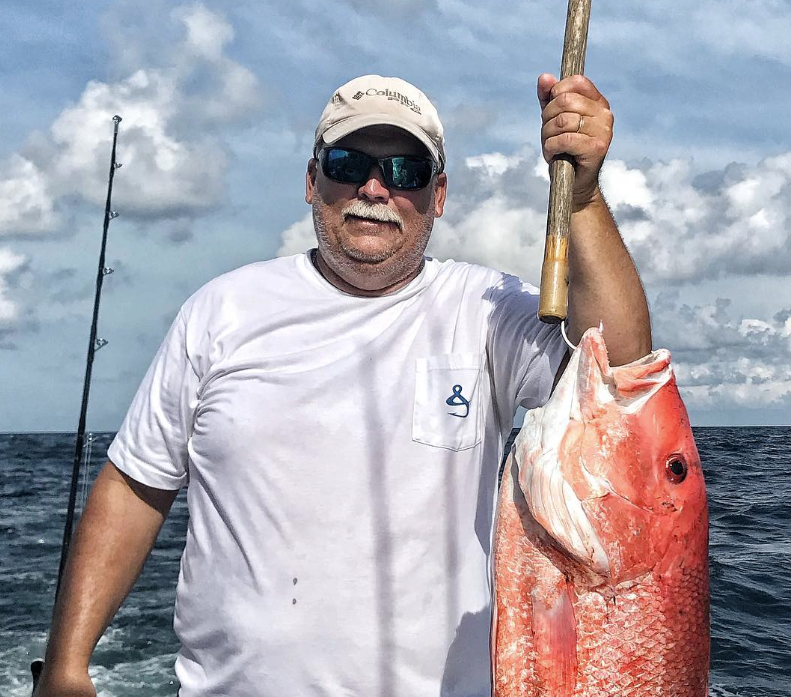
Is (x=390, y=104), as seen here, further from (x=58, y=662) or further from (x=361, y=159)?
(x=58, y=662)

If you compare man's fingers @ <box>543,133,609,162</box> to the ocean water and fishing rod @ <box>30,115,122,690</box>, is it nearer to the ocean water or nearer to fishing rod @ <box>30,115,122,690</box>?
fishing rod @ <box>30,115,122,690</box>

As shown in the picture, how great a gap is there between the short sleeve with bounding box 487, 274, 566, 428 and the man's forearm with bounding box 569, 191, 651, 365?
8.7 inches

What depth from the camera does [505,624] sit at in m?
1.90

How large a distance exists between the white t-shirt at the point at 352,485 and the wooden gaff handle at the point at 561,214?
0.44m

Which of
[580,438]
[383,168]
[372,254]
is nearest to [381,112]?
[383,168]

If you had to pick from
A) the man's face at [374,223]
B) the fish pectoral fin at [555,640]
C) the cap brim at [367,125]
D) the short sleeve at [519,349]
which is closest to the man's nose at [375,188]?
the man's face at [374,223]

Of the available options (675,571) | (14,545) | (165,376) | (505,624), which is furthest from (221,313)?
(14,545)

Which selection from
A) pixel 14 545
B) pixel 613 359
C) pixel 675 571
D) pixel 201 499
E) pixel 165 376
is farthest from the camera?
pixel 14 545

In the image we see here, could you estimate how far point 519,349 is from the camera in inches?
94.7

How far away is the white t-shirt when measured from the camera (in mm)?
2346

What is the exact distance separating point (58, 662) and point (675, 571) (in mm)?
1856

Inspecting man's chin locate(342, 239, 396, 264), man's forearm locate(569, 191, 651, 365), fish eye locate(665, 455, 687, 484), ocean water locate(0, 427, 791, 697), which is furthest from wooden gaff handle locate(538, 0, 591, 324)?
ocean water locate(0, 427, 791, 697)

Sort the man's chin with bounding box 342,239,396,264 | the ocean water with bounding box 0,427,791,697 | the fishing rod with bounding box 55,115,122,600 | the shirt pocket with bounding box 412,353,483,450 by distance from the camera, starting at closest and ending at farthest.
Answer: the shirt pocket with bounding box 412,353,483,450
the man's chin with bounding box 342,239,396,264
the fishing rod with bounding box 55,115,122,600
the ocean water with bounding box 0,427,791,697

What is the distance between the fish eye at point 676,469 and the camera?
1896mm
